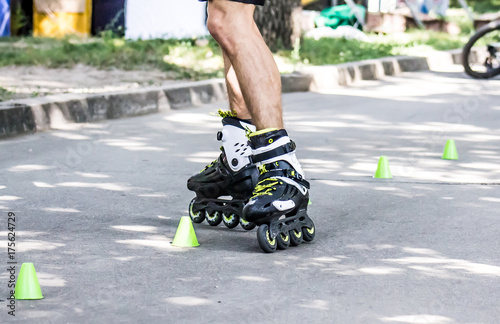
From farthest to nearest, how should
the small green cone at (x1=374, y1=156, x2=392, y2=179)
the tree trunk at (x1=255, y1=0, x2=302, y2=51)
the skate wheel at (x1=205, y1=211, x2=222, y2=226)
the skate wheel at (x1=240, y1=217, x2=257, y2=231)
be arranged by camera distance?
the tree trunk at (x1=255, y1=0, x2=302, y2=51), the small green cone at (x1=374, y1=156, x2=392, y2=179), the skate wheel at (x1=205, y1=211, x2=222, y2=226), the skate wheel at (x1=240, y1=217, x2=257, y2=231)

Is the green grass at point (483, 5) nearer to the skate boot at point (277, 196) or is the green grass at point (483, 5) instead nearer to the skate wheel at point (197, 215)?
the skate wheel at point (197, 215)

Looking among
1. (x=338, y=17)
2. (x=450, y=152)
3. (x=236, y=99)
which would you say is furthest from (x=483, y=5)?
(x=236, y=99)

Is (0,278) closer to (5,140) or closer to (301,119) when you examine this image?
(5,140)

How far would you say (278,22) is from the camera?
479 inches

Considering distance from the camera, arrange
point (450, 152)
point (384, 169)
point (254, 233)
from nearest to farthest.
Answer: point (254, 233) < point (384, 169) < point (450, 152)

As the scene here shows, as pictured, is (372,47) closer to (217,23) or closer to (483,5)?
(217,23)

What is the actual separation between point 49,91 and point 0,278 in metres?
5.22

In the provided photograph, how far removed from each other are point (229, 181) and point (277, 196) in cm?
46

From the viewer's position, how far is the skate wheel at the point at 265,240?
3.60 meters

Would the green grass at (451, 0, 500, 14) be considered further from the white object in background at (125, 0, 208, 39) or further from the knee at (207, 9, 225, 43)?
the knee at (207, 9, 225, 43)

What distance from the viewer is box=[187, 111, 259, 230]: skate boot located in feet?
13.4

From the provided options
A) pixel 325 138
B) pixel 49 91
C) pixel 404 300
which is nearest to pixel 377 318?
pixel 404 300

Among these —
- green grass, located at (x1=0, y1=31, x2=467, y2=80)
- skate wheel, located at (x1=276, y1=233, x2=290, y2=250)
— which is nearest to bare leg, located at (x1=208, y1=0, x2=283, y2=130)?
skate wheel, located at (x1=276, y1=233, x2=290, y2=250)

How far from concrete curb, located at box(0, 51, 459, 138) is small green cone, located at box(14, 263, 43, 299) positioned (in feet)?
12.8
